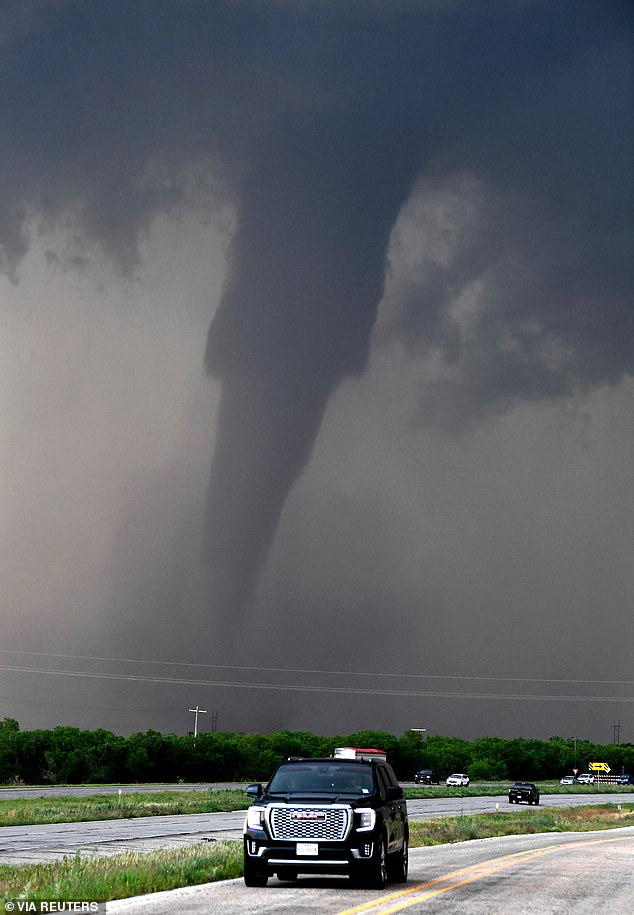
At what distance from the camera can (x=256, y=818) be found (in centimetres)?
1909

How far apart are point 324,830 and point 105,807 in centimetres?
4873

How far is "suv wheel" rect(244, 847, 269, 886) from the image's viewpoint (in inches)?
754

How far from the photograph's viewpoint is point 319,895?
17625 mm

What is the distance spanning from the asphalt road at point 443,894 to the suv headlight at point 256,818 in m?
1.05

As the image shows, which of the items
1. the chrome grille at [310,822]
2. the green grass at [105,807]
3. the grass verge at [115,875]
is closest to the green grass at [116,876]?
the grass verge at [115,875]

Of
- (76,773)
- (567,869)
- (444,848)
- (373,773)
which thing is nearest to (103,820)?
(444,848)

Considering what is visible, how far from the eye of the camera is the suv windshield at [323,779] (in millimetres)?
19734

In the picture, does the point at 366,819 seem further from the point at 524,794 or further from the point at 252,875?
the point at 524,794

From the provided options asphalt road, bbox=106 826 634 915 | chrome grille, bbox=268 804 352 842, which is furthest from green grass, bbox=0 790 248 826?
chrome grille, bbox=268 804 352 842

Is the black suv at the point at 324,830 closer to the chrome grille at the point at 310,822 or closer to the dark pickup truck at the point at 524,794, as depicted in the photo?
the chrome grille at the point at 310,822

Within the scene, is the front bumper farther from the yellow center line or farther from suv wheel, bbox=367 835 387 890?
the yellow center line

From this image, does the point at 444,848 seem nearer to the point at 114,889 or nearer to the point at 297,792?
the point at 297,792

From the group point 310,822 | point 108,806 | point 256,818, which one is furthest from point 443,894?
point 108,806

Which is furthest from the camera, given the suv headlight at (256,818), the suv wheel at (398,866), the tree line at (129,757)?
the tree line at (129,757)
